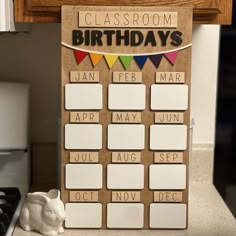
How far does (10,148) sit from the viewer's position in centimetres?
130

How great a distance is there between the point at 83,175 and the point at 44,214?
11 cm

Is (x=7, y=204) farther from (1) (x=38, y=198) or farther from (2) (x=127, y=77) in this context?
(2) (x=127, y=77)

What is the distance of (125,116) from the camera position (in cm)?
108

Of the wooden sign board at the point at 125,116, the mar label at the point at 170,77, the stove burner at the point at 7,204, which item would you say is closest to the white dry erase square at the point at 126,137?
the wooden sign board at the point at 125,116

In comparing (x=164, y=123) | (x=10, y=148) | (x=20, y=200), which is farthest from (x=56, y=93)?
(x=164, y=123)

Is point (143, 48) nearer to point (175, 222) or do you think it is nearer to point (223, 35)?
point (175, 222)

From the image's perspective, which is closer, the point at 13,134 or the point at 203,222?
the point at 203,222

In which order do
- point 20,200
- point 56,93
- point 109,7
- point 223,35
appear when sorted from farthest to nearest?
point 223,35 < point 56,93 < point 20,200 < point 109,7

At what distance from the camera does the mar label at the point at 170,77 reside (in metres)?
1.08

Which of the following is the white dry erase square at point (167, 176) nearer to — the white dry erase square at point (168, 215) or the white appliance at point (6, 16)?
the white dry erase square at point (168, 215)

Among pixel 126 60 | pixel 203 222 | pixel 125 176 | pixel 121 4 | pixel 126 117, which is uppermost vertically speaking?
pixel 121 4

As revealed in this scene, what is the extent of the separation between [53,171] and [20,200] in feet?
0.66

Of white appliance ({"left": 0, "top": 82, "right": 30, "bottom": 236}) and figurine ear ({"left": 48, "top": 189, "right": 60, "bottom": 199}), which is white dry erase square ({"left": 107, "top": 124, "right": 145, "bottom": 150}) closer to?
figurine ear ({"left": 48, "top": 189, "right": 60, "bottom": 199})

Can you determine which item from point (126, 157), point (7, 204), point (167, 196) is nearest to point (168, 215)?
point (167, 196)
